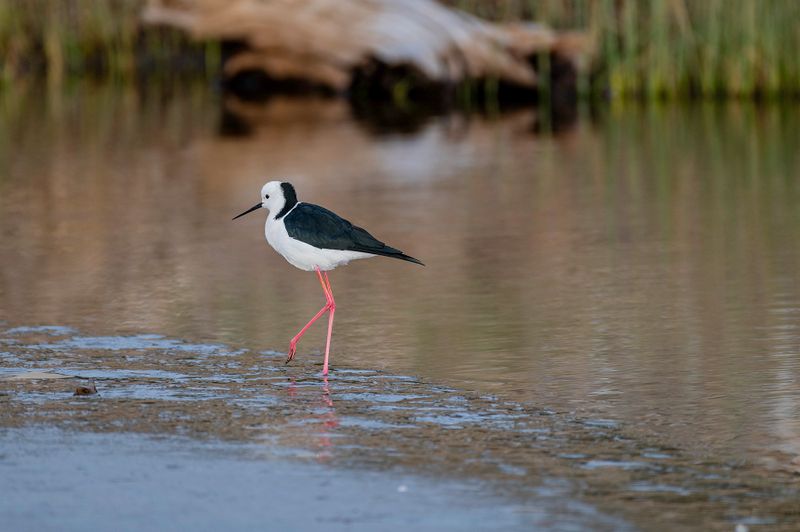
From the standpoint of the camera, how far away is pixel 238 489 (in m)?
4.48

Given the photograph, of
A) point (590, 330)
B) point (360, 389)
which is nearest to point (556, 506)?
point (360, 389)

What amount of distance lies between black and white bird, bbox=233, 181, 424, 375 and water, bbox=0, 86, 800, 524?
42 centimetres

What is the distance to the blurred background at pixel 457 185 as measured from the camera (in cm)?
661

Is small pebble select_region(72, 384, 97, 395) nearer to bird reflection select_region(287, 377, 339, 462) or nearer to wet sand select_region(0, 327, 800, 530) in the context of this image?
wet sand select_region(0, 327, 800, 530)

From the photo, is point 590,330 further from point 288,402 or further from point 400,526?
point 400,526

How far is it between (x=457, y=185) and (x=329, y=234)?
6364mm

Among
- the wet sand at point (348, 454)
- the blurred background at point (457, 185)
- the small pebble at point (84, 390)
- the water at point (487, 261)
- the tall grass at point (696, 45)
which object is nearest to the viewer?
the wet sand at point (348, 454)

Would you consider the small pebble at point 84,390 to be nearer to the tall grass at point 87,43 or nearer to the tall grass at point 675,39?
the tall grass at point 675,39

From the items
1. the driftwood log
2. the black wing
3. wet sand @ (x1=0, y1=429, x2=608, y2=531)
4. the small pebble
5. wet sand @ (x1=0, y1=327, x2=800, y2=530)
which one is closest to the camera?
wet sand @ (x1=0, y1=429, x2=608, y2=531)

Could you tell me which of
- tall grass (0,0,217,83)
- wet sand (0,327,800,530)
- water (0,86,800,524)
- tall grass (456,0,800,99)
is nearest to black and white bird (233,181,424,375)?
water (0,86,800,524)

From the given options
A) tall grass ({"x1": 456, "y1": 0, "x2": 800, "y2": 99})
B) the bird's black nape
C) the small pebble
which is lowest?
the small pebble

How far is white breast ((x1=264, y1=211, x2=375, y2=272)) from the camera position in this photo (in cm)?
648

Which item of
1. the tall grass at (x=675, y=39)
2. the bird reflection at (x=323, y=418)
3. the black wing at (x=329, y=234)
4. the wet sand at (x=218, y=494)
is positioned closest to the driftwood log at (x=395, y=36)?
the tall grass at (x=675, y=39)

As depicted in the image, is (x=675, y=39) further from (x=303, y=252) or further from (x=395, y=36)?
(x=303, y=252)
